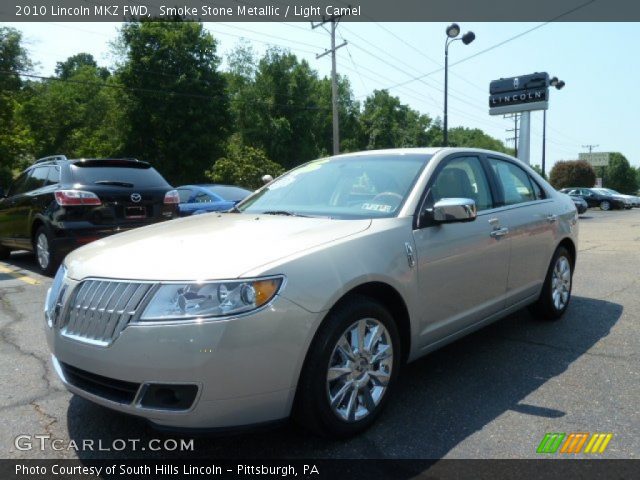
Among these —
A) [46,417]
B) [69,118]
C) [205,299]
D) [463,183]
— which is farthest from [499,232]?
[69,118]

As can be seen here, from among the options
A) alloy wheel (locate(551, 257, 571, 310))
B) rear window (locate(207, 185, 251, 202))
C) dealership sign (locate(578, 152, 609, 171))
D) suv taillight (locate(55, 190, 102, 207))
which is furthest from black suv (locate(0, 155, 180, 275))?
dealership sign (locate(578, 152, 609, 171))

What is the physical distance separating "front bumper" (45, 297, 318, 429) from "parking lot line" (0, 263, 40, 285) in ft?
17.3

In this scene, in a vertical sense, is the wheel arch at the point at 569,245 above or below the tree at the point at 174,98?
below

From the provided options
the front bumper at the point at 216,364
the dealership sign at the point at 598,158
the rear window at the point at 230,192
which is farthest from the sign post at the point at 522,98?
the dealership sign at the point at 598,158

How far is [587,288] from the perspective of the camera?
6.39m

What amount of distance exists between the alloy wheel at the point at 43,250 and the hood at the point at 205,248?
14.4 feet

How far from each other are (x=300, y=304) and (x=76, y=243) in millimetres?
5119

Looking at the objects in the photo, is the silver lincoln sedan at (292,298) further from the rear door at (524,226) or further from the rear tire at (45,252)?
the rear tire at (45,252)

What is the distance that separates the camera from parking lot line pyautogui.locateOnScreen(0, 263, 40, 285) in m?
A: 6.88

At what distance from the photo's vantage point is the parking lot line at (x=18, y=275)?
22.6 ft

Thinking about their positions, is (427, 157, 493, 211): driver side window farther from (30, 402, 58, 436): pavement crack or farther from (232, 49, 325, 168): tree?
(232, 49, 325, 168): tree

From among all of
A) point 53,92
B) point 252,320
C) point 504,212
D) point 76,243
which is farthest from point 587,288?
point 53,92

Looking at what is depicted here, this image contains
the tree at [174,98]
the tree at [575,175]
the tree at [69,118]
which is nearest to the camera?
the tree at [174,98]

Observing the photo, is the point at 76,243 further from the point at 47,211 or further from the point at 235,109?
the point at 235,109
